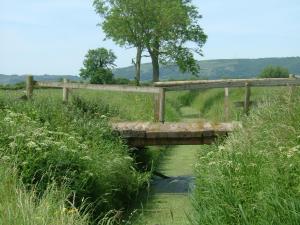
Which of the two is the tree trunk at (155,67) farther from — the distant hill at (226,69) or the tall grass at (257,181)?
the distant hill at (226,69)

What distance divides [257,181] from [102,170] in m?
3.11

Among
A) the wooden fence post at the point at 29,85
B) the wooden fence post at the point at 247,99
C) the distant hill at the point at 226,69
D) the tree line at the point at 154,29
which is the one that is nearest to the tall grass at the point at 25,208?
the wooden fence post at the point at 247,99

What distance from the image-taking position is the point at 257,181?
6.62m

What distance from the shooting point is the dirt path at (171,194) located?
8523 mm

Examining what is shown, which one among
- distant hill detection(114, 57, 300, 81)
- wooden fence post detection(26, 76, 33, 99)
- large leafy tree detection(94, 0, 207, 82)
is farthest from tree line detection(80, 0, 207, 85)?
distant hill detection(114, 57, 300, 81)

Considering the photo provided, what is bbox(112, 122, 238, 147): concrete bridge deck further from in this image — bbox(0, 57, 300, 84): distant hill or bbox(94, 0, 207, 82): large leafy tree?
bbox(0, 57, 300, 84): distant hill

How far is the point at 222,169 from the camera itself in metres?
7.32

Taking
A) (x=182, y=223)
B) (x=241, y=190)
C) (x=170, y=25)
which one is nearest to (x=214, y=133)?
(x=182, y=223)

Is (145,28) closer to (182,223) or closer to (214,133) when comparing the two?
(214,133)

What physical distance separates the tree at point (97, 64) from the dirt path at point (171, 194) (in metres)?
41.1

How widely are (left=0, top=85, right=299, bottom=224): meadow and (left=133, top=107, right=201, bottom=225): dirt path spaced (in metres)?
0.33

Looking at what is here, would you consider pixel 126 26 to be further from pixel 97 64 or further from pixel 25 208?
pixel 25 208

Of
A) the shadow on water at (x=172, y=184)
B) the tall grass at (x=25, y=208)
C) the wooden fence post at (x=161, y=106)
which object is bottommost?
the shadow on water at (x=172, y=184)

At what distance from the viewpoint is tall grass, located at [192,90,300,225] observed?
5.69 meters
